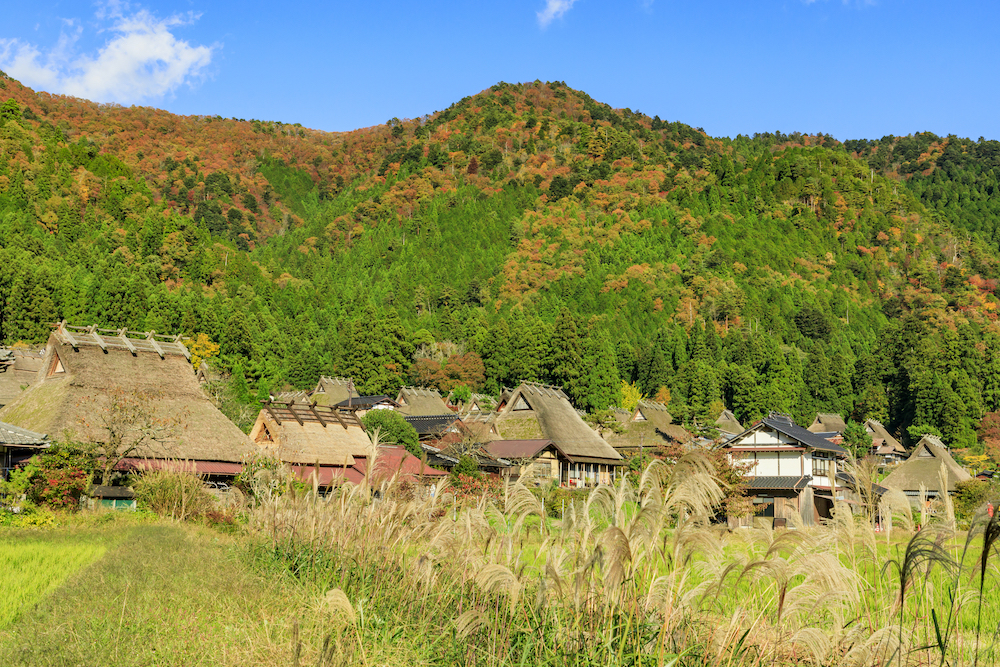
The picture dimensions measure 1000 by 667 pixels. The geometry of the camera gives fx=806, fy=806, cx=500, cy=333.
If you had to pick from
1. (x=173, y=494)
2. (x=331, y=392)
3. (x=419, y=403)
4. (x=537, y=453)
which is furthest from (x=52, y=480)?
(x=331, y=392)

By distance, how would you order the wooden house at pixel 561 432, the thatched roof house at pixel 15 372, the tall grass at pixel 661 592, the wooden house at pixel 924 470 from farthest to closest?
1. the wooden house at pixel 561 432
2. the wooden house at pixel 924 470
3. the thatched roof house at pixel 15 372
4. the tall grass at pixel 661 592

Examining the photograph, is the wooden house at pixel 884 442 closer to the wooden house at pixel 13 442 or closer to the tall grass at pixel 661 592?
the wooden house at pixel 13 442

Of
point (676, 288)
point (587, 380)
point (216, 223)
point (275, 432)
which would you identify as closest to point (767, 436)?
point (275, 432)

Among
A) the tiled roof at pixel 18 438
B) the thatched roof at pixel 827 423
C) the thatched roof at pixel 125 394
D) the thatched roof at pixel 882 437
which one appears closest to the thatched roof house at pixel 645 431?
the thatched roof at pixel 827 423

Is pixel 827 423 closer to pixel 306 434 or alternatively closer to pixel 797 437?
pixel 797 437

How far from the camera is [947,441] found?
52.9 metres

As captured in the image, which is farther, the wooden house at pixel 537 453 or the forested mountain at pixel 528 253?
the forested mountain at pixel 528 253

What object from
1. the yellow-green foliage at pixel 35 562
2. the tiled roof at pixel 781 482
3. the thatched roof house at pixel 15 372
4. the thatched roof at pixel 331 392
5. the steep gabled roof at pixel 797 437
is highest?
the thatched roof house at pixel 15 372

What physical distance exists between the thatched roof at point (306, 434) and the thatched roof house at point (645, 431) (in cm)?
1902

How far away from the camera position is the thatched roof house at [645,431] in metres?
46.0

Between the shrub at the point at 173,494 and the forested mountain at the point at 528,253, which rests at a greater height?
the forested mountain at the point at 528,253

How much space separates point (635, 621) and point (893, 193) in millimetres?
122345

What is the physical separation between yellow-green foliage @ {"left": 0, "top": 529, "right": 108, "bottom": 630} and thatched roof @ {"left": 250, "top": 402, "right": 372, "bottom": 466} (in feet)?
44.6

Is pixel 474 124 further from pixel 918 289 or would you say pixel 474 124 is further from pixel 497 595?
pixel 497 595
